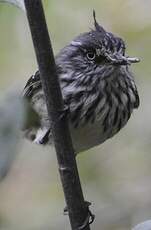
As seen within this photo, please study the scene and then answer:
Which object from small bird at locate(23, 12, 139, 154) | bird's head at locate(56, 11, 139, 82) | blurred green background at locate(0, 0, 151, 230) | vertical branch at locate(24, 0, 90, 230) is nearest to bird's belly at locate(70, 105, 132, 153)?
small bird at locate(23, 12, 139, 154)

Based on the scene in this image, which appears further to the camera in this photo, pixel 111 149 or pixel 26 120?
pixel 111 149

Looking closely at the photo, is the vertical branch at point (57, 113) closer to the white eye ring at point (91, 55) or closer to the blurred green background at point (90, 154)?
the white eye ring at point (91, 55)

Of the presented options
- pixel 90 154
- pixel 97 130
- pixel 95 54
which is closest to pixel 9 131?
pixel 95 54

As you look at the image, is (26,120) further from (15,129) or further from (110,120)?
(110,120)

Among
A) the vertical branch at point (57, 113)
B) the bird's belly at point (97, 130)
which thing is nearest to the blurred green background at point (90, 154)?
the bird's belly at point (97, 130)

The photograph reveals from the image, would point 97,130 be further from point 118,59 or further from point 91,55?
point 118,59

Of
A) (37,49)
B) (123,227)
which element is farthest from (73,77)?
(37,49)
